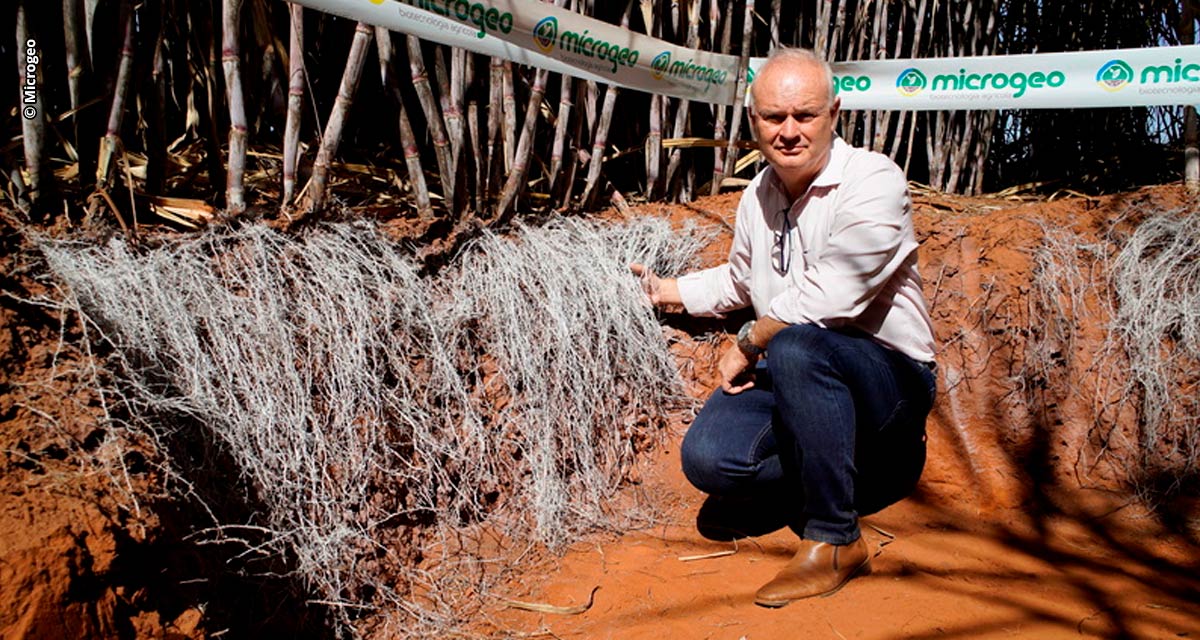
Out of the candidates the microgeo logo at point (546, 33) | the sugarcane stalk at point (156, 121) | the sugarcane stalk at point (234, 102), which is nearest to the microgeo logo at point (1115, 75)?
the microgeo logo at point (546, 33)

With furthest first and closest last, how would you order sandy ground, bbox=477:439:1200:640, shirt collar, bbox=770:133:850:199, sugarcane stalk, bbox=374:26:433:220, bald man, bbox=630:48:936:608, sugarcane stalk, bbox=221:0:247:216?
sugarcane stalk, bbox=374:26:433:220, sugarcane stalk, bbox=221:0:247:216, shirt collar, bbox=770:133:850:199, bald man, bbox=630:48:936:608, sandy ground, bbox=477:439:1200:640

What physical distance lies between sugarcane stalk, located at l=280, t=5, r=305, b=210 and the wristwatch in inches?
52.4

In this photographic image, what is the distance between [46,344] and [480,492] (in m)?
1.09

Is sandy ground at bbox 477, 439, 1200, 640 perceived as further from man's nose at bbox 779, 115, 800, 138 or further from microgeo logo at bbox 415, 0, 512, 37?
microgeo logo at bbox 415, 0, 512, 37

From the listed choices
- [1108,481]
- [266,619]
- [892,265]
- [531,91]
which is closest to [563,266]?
[531,91]

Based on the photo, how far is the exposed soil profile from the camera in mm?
1567

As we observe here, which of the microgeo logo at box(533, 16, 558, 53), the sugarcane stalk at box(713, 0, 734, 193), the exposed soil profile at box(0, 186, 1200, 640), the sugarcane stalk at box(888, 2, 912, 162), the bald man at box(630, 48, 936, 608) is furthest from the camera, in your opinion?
the sugarcane stalk at box(888, 2, 912, 162)

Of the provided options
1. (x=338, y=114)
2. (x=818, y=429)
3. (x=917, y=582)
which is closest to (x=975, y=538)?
(x=917, y=582)

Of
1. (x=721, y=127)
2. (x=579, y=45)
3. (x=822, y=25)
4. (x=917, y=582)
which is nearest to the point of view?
(x=917, y=582)

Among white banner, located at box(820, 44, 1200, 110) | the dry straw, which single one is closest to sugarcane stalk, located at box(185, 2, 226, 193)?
the dry straw

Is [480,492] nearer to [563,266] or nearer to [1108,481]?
[563,266]

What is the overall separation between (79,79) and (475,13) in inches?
42.4

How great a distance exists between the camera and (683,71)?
3.17 metres

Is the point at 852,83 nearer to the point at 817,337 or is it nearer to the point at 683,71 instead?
the point at 683,71
